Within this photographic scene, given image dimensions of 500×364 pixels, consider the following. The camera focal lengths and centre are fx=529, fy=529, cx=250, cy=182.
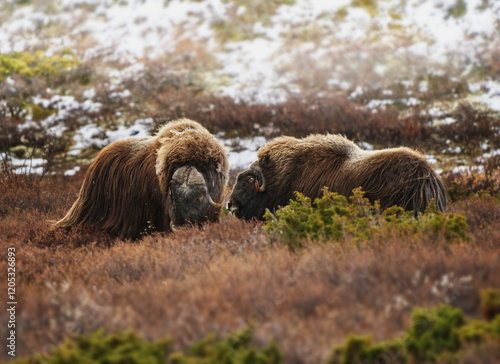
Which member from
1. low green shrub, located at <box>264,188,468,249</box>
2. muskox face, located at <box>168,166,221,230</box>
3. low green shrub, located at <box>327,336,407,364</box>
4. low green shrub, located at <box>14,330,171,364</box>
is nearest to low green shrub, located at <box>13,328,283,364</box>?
low green shrub, located at <box>14,330,171,364</box>

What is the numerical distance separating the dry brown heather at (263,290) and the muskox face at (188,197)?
1090mm

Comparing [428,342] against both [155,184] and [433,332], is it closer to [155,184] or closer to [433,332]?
[433,332]

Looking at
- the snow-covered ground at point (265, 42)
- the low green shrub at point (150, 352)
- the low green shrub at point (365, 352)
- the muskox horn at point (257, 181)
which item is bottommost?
the low green shrub at point (365, 352)

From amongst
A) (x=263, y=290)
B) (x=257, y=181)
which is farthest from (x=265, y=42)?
(x=263, y=290)

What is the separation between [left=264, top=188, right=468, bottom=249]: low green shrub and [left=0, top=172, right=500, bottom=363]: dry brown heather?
0.54 feet

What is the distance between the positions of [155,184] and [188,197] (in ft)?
2.16

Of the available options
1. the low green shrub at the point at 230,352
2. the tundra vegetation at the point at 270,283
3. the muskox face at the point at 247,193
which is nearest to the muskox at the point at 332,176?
the muskox face at the point at 247,193

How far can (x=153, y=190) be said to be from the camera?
595 cm

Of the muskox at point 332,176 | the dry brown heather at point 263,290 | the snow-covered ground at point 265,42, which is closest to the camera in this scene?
the dry brown heather at point 263,290

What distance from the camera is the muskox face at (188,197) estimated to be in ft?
17.9

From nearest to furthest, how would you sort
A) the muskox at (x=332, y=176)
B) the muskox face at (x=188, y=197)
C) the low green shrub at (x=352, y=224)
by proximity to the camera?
the low green shrub at (x=352, y=224)
the muskox at (x=332, y=176)
the muskox face at (x=188, y=197)

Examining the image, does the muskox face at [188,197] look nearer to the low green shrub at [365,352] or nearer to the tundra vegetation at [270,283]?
the tundra vegetation at [270,283]

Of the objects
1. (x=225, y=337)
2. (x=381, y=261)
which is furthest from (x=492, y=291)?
(x=225, y=337)

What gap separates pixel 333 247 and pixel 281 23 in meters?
19.1
